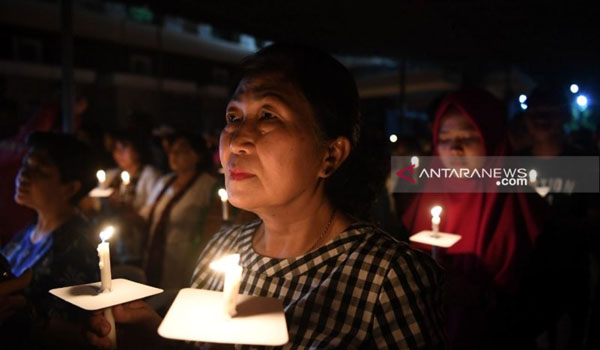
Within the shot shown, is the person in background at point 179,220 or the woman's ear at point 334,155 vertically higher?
the woman's ear at point 334,155

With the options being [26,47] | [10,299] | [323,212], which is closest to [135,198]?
[10,299]

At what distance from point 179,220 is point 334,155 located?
10.7 feet

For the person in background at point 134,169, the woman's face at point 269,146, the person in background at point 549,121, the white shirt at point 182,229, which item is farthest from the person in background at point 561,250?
the person in background at point 134,169

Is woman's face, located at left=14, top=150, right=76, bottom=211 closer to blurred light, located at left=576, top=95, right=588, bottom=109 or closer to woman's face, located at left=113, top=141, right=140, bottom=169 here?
woman's face, located at left=113, top=141, right=140, bottom=169

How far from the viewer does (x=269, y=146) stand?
132 cm

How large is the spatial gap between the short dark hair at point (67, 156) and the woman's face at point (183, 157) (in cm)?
197

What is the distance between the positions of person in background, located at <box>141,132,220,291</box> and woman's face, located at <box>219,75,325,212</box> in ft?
9.92

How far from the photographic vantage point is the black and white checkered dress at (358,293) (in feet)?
3.98

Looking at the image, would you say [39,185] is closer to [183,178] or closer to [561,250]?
[183,178]

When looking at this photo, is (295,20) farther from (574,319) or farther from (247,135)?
(574,319)

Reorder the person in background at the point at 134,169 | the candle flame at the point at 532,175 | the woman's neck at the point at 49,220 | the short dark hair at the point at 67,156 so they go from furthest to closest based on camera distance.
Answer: the person in background at the point at 134,169, the candle flame at the point at 532,175, the short dark hair at the point at 67,156, the woman's neck at the point at 49,220

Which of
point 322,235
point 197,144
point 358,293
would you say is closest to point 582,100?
point 322,235

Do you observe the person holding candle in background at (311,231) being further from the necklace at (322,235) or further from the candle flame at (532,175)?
the candle flame at (532,175)

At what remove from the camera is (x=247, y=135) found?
1.33 metres
